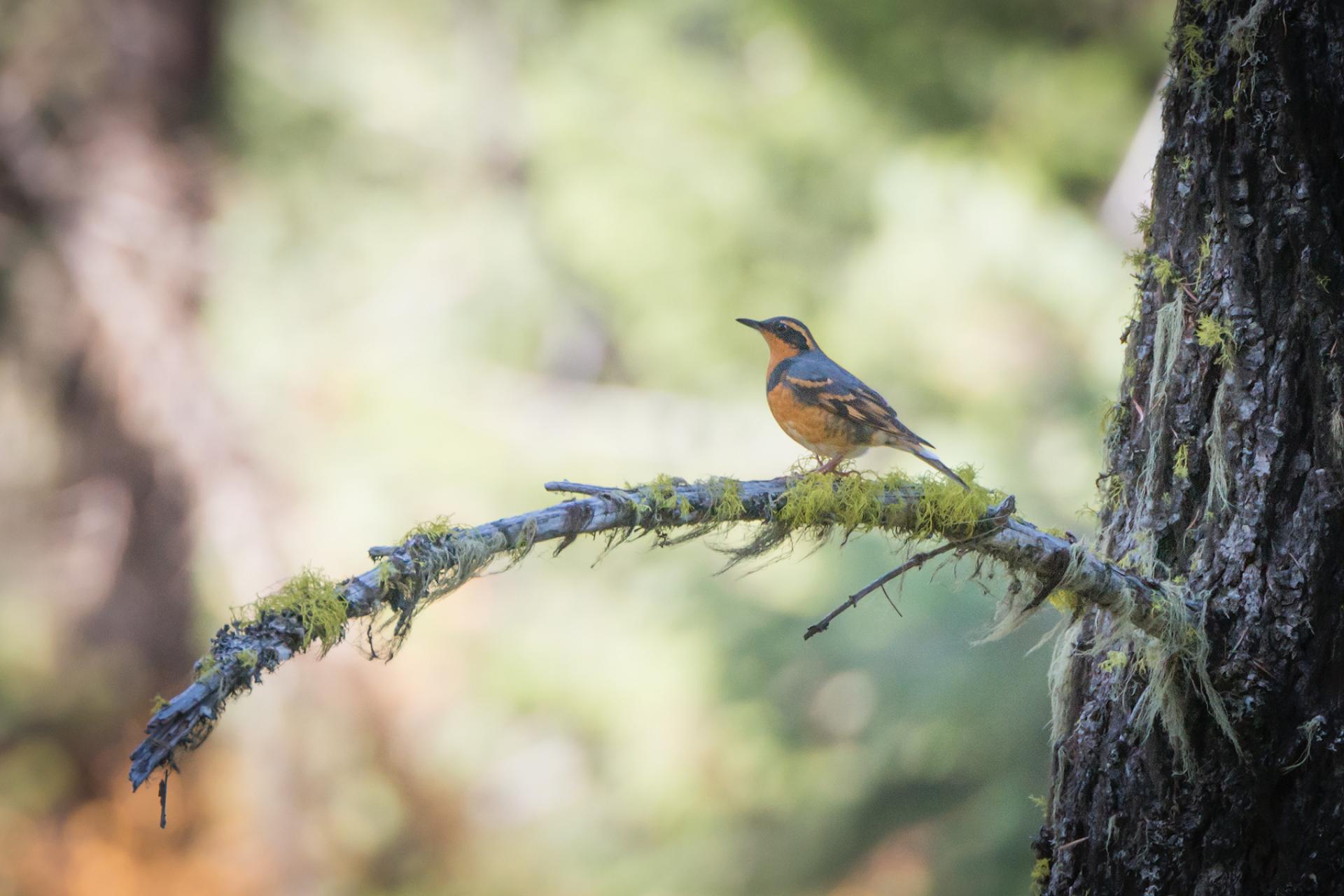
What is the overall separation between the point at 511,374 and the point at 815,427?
4.87 meters

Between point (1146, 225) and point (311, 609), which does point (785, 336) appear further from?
point (311, 609)

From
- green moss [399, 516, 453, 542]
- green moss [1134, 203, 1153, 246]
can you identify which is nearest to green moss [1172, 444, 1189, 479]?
green moss [1134, 203, 1153, 246]

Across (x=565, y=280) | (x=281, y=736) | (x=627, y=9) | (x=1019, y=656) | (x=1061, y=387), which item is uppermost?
(x=627, y=9)

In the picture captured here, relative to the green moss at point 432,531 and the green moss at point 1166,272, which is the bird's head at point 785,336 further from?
the green moss at point 432,531

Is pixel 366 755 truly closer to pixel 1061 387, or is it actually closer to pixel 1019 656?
pixel 1019 656

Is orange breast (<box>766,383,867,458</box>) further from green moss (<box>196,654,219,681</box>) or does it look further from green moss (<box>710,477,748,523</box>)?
green moss (<box>196,654,219,681</box>)

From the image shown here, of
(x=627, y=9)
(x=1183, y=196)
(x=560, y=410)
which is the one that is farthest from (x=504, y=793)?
(x=1183, y=196)

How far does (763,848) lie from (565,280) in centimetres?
443

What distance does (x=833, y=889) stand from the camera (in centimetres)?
605

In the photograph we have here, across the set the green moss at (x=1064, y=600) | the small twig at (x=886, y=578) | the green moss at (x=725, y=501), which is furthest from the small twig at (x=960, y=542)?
the green moss at (x=725, y=501)

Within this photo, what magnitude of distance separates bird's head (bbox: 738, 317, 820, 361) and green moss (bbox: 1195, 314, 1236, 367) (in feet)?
5.80

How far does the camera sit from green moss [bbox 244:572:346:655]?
59.0 inches

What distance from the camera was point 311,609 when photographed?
1.51 m

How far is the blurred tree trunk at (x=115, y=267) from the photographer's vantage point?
7.52 meters
